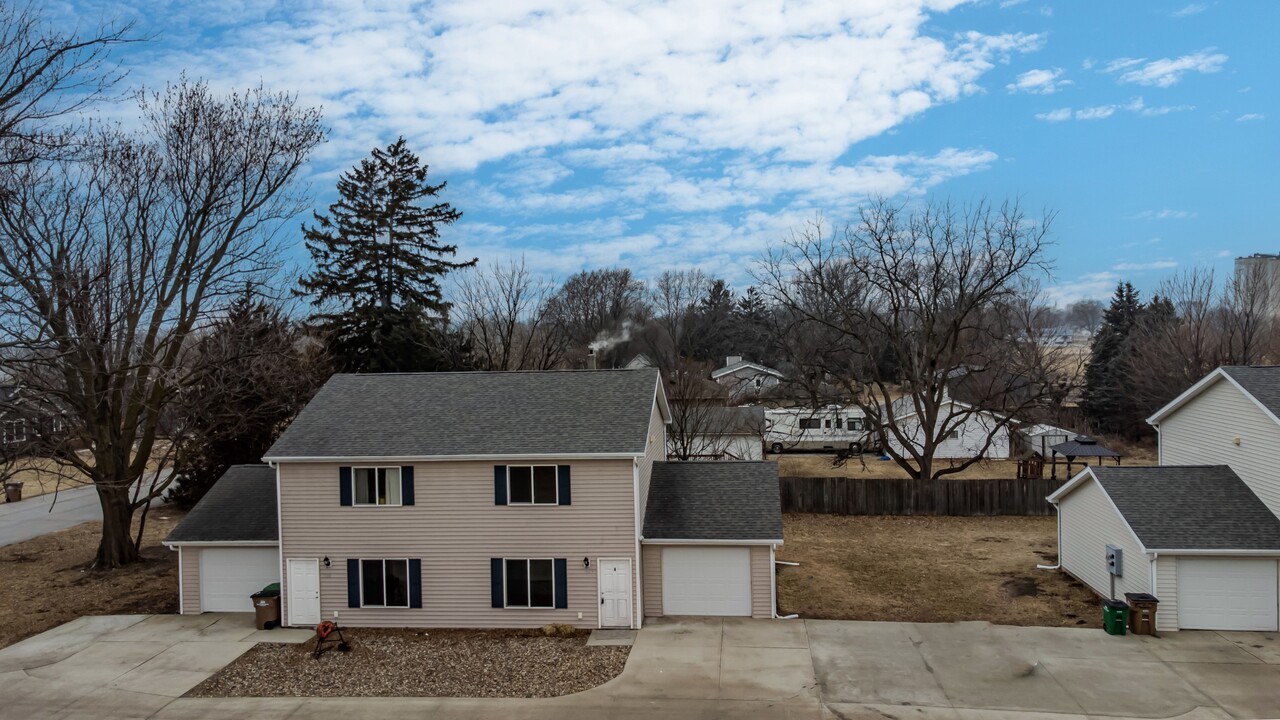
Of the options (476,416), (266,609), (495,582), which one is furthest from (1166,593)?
(266,609)

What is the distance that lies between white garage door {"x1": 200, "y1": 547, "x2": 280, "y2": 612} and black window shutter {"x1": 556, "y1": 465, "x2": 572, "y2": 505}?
741 centimetres

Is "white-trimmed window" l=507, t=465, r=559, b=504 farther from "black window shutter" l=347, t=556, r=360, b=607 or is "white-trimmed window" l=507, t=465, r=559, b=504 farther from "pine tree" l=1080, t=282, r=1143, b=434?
"pine tree" l=1080, t=282, r=1143, b=434

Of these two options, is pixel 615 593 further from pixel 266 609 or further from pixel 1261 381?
pixel 1261 381

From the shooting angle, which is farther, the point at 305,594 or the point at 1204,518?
the point at 305,594

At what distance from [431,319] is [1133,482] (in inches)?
1256

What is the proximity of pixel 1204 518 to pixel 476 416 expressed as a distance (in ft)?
54.0

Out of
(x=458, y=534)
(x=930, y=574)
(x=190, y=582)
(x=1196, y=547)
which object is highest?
(x=458, y=534)

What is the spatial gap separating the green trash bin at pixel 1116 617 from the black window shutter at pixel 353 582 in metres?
16.2

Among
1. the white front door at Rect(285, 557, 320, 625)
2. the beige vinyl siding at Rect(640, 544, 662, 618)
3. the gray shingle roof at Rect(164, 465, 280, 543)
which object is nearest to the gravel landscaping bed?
the white front door at Rect(285, 557, 320, 625)

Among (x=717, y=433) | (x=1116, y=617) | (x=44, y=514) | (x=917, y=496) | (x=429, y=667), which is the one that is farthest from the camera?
(x=717, y=433)

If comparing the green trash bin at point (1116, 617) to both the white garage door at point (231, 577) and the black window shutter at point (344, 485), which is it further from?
the white garage door at point (231, 577)

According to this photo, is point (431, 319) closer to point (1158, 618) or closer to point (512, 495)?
point (512, 495)

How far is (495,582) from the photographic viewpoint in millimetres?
17875

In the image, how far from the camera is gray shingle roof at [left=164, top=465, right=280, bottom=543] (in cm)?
1920
